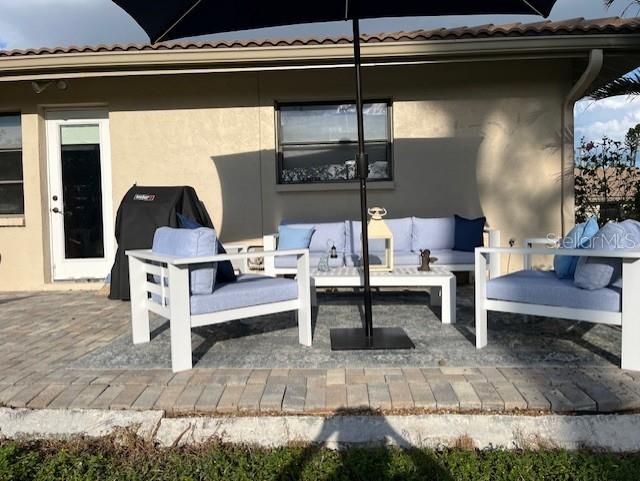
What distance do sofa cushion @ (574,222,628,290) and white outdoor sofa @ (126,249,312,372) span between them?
1795 millimetres

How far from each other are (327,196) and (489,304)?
10.9 feet

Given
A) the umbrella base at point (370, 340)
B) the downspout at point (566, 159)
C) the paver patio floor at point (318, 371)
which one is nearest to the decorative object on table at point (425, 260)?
the paver patio floor at point (318, 371)

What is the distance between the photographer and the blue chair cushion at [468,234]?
18.7 feet

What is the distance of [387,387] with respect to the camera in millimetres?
2648

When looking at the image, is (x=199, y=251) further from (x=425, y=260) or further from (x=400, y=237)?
(x=400, y=237)

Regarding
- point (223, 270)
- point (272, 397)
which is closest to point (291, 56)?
point (223, 270)

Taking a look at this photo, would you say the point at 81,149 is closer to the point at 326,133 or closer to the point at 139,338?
the point at 326,133

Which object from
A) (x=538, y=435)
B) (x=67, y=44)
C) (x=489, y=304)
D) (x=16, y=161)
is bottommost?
(x=538, y=435)

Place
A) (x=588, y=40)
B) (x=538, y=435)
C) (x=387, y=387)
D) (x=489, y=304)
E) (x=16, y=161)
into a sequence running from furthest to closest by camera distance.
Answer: (x=16, y=161), (x=588, y=40), (x=489, y=304), (x=387, y=387), (x=538, y=435)

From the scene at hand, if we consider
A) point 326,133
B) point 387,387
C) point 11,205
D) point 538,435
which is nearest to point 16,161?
point 11,205

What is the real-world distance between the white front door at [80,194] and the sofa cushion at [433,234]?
3.94 m

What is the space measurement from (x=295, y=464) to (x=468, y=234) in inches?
164

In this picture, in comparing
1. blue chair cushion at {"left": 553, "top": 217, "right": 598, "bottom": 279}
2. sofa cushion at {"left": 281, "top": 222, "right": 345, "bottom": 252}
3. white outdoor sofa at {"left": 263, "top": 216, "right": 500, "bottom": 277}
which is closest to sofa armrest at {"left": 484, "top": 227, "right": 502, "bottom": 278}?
white outdoor sofa at {"left": 263, "top": 216, "right": 500, "bottom": 277}

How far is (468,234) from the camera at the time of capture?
226 inches
